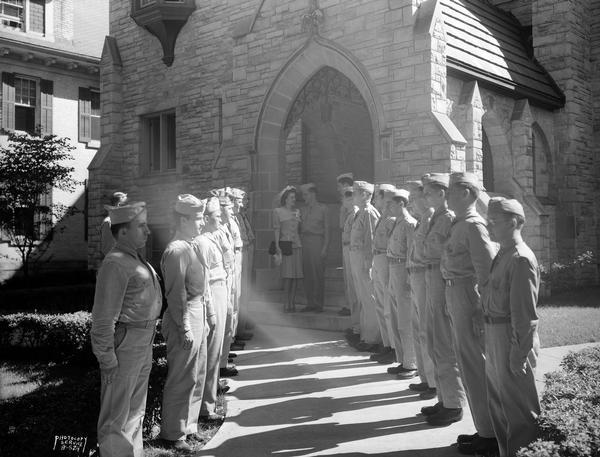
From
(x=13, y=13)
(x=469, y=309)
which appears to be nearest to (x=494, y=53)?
(x=469, y=309)

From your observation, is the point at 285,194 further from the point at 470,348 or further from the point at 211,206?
the point at 470,348

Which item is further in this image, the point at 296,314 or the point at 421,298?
the point at 296,314

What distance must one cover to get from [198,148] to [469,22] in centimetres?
828

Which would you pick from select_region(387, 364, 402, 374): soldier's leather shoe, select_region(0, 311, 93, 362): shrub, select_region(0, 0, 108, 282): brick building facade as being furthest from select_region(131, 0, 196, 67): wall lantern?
select_region(387, 364, 402, 374): soldier's leather shoe

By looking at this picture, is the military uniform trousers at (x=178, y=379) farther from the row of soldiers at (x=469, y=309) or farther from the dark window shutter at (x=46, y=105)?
the dark window shutter at (x=46, y=105)

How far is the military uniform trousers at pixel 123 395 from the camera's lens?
4016 millimetres

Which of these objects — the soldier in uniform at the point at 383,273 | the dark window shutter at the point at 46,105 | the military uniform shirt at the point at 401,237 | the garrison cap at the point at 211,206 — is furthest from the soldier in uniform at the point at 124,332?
the dark window shutter at the point at 46,105

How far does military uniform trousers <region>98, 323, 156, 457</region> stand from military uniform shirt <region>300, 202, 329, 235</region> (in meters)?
6.51

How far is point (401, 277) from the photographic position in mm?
6992

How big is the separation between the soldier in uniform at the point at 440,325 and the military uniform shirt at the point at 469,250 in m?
0.48

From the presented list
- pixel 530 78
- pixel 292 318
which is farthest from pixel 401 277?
pixel 530 78

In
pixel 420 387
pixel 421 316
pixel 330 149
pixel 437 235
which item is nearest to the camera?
pixel 437 235

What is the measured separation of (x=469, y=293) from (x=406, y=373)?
2547 millimetres

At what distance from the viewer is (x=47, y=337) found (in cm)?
907
